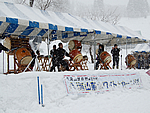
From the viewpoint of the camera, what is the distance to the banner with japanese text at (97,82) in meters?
4.67

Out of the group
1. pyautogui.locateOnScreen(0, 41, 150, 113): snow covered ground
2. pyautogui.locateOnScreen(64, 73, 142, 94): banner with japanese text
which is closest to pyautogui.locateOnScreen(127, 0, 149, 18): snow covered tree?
pyautogui.locateOnScreen(64, 73, 142, 94): banner with japanese text

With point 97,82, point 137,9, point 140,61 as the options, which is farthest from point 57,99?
point 137,9

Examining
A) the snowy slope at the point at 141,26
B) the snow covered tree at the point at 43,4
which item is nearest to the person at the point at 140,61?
the snow covered tree at the point at 43,4

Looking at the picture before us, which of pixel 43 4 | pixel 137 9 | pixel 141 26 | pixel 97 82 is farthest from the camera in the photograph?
pixel 137 9

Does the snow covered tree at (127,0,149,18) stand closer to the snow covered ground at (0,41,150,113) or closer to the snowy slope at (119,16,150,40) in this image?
the snowy slope at (119,16,150,40)

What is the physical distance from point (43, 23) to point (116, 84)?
3484mm

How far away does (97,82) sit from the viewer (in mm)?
5027

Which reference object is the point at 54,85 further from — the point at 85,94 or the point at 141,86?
the point at 141,86

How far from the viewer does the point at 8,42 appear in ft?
25.7

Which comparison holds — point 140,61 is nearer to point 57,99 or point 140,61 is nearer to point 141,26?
point 57,99

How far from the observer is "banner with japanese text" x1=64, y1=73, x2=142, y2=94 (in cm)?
467

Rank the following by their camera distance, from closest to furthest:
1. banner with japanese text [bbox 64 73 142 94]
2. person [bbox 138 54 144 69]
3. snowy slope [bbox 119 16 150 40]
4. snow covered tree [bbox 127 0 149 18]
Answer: banner with japanese text [bbox 64 73 142 94] < person [bbox 138 54 144 69] < snowy slope [bbox 119 16 150 40] < snow covered tree [bbox 127 0 149 18]

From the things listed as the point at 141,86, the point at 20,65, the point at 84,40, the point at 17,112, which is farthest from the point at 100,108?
the point at 84,40

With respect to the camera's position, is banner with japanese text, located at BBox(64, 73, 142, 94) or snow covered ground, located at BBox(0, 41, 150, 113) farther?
banner with japanese text, located at BBox(64, 73, 142, 94)
